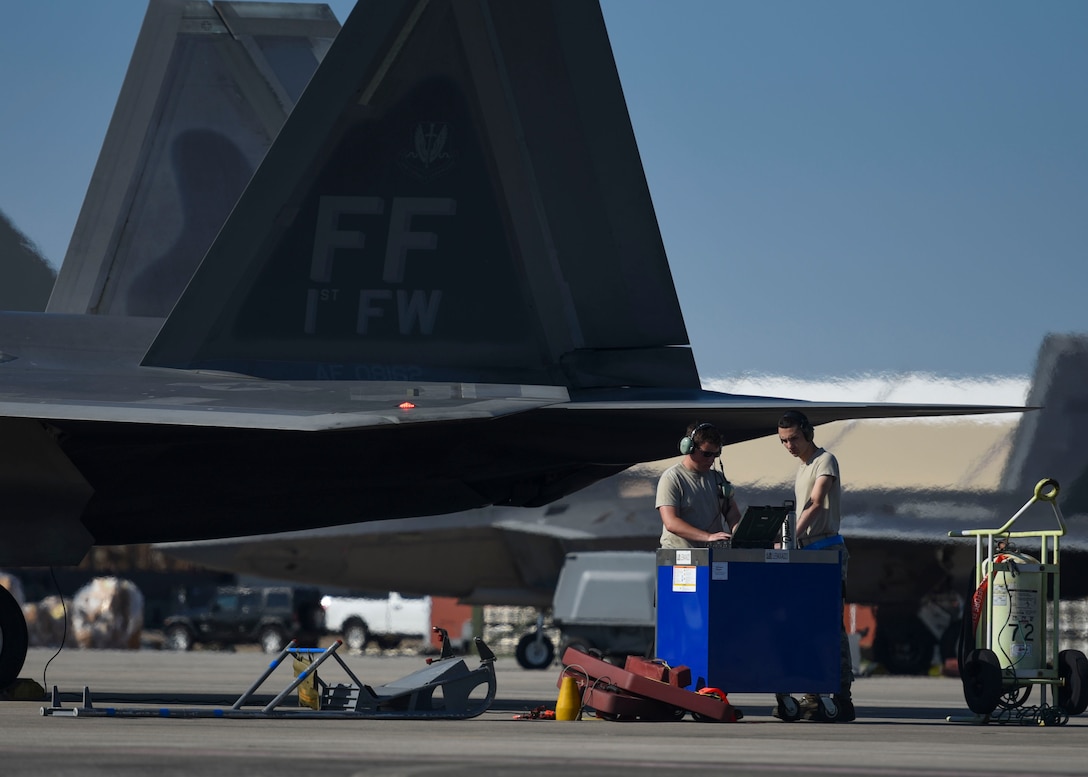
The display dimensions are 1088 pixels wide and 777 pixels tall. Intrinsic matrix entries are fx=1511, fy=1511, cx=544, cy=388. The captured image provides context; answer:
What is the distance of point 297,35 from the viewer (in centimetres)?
1419

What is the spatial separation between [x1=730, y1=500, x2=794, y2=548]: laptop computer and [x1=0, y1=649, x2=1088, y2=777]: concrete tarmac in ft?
3.58

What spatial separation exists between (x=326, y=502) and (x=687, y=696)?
3990 millimetres

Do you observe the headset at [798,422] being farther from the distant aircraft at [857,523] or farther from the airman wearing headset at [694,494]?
the distant aircraft at [857,523]

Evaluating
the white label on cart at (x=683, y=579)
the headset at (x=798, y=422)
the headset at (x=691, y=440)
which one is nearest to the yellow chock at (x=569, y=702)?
the white label on cart at (x=683, y=579)

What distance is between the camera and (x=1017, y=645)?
31.4 feet

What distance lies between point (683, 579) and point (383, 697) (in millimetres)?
1964

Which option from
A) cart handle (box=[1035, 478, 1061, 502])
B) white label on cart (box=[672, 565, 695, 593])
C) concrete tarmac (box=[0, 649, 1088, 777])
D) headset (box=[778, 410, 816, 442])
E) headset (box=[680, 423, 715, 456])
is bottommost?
concrete tarmac (box=[0, 649, 1088, 777])

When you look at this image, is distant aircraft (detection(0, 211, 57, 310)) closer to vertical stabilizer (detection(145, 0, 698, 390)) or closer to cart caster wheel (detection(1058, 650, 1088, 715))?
vertical stabilizer (detection(145, 0, 698, 390))

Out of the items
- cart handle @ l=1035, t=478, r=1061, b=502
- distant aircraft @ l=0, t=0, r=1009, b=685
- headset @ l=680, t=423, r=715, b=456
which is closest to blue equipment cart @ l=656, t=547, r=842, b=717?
headset @ l=680, t=423, r=715, b=456

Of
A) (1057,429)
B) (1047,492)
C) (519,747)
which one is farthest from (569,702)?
(1057,429)

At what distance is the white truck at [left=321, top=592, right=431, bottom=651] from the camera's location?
1590 inches

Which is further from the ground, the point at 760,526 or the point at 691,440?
the point at 691,440

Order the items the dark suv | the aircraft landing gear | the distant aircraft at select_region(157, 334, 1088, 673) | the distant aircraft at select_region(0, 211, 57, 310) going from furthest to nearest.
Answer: the dark suv, the distant aircraft at select_region(157, 334, 1088, 673), the distant aircraft at select_region(0, 211, 57, 310), the aircraft landing gear

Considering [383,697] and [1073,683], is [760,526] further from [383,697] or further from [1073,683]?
[383,697]
